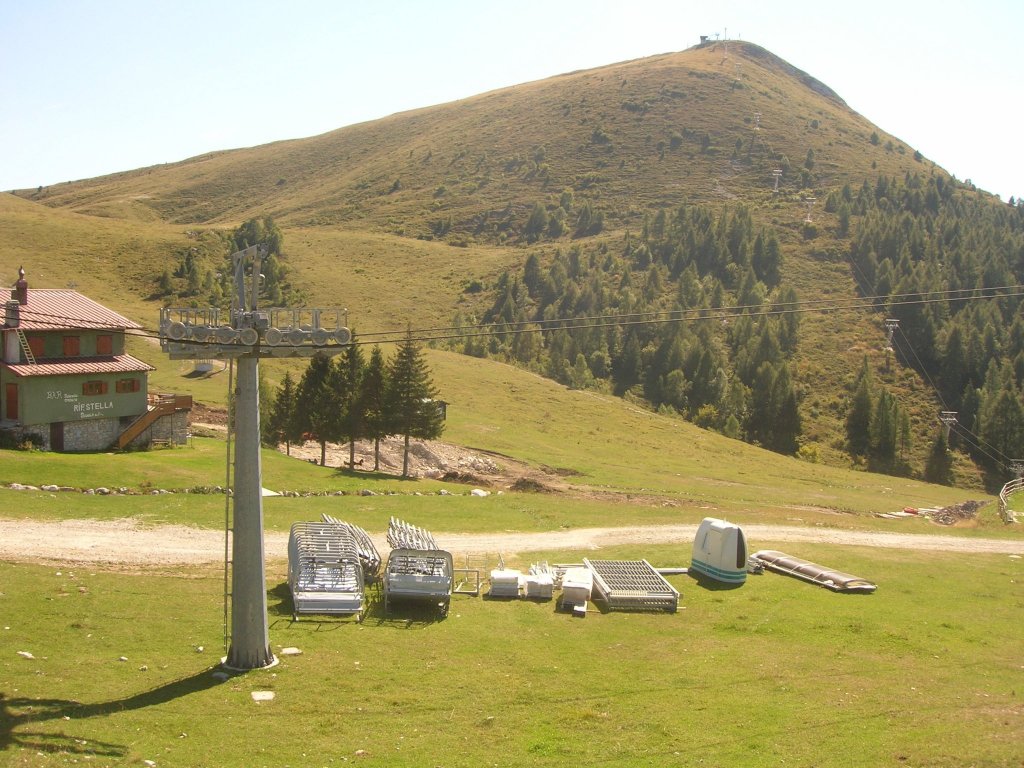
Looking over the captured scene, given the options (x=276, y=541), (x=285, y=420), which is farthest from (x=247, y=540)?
(x=285, y=420)

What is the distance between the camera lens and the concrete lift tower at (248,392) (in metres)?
18.2

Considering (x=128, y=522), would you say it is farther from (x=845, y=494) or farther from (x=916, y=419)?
(x=916, y=419)

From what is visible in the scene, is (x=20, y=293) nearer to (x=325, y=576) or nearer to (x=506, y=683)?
(x=325, y=576)

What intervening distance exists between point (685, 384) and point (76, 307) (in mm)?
96153

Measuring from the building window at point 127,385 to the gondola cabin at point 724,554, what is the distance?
31.3 m

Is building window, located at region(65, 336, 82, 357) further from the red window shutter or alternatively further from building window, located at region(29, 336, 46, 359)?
building window, located at region(29, 336, 46, 359)

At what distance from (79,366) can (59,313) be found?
293cm

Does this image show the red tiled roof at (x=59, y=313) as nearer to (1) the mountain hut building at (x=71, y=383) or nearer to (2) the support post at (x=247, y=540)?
(1) the mountain hut building at (x=71, y=383)

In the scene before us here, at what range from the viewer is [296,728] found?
53.8 feet

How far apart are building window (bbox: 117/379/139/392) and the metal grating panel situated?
28.1 meters

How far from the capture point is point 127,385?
1783 inches

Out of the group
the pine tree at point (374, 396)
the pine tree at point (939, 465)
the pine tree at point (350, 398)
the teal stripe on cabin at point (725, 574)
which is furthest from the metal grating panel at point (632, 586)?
the pine tree at point (939, 465)

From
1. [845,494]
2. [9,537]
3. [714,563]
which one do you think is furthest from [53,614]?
[845,494]

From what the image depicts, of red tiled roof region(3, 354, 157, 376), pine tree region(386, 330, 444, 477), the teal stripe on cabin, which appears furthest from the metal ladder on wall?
the teal stripe on cabin
